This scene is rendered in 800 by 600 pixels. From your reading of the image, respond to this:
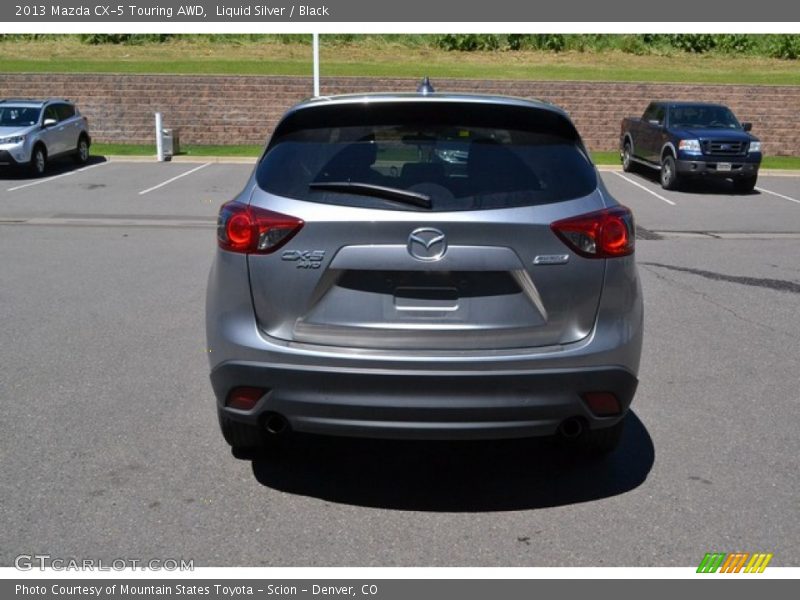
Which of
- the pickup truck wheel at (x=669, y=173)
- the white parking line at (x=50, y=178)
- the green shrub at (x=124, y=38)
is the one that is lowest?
the white parking line at (x=50, y=178)

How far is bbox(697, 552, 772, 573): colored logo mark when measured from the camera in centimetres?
386

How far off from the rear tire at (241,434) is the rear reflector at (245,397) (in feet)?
1.20

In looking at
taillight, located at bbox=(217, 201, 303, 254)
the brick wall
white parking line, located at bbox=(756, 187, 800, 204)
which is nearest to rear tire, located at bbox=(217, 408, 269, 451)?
taillight, located at bbox=(217, 201, 303, 254)

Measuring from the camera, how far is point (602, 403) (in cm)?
421

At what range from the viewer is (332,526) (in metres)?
4.18

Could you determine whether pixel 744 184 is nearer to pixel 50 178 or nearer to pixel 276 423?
pixel 50 178

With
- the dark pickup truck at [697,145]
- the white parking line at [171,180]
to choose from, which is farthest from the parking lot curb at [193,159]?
the dark pickup truck at [697,145]

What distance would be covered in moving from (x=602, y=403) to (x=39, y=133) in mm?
20216

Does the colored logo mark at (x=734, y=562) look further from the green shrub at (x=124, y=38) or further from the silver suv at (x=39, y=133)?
the green shrub at (x=124, y=38)

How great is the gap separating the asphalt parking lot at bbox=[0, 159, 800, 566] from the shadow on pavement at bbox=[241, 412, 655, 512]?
0.5 inches

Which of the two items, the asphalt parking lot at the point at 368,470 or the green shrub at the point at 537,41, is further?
the green shrub at the point at 537,41

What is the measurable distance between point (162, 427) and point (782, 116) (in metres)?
27.7

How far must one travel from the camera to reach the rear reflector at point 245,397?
4.17m

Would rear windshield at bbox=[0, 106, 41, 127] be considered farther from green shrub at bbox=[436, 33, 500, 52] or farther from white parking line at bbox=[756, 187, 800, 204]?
Answer: green shrub at bbox=[436, 33, 500, 52]
